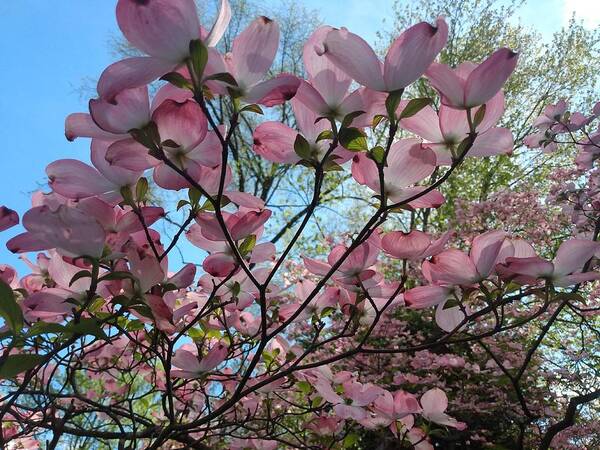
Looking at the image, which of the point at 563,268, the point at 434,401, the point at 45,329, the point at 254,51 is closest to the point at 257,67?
the point at 254,51

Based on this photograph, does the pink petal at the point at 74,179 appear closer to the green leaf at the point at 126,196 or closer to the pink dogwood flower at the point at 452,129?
the green leaf at the point at 126,196

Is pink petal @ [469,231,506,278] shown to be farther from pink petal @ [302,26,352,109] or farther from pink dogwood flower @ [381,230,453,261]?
pink petal @ [302,26,352,109]

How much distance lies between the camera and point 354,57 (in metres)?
0.37

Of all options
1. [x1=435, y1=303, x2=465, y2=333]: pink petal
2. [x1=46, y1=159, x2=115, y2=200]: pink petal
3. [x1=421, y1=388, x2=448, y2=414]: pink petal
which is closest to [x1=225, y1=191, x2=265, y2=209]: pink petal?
[x1=46, y1=159, x2=115, y2=200]: pink petal

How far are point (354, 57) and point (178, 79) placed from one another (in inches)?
4.7

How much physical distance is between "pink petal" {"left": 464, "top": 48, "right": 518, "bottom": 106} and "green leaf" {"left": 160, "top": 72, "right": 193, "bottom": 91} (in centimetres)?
19

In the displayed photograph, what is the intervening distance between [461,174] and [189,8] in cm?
542

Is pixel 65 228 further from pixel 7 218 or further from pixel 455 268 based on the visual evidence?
pixel 455 268

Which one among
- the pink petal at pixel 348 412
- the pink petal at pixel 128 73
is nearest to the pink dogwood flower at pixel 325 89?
the pink petal at pixel 128 73

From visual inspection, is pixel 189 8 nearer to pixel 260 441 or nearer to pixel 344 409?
pixel 344 409

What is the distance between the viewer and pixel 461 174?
546 cm

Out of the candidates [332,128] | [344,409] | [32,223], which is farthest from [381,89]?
[344,409]

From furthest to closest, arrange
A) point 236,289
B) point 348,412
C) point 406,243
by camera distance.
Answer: point 348,412
point 236,289
point 406,243

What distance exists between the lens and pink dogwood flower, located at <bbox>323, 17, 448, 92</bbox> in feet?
1.17
